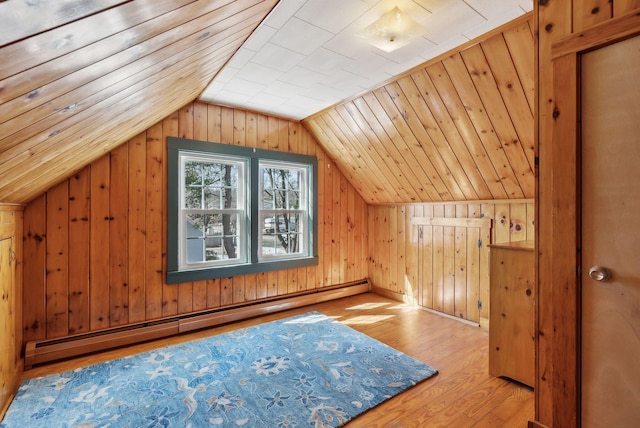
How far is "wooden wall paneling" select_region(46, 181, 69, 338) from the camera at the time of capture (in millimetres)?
2557

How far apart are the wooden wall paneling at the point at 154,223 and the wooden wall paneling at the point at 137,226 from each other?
0.09 ft

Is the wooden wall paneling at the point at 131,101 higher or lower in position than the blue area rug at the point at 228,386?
higher

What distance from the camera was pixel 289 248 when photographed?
404 centimetres

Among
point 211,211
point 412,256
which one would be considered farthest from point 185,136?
point 412,256

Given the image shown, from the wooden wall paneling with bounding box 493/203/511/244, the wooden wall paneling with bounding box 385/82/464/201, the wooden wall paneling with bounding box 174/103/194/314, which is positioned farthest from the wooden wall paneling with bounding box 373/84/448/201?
the wooden wall paneling with bounding box 174/103/194/314

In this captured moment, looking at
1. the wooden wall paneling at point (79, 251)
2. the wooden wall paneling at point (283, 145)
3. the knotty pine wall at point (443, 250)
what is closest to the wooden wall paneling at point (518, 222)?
the knotty pine wall at point (443, 250)

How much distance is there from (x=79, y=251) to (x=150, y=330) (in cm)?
96

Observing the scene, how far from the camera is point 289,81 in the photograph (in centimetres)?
272

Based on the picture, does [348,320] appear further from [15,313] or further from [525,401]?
[15,313]

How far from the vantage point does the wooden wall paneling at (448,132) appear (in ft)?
8.07

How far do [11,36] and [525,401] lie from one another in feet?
9.38

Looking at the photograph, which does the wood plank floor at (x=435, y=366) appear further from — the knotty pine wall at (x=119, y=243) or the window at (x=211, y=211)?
the window at (x=211, y=211)

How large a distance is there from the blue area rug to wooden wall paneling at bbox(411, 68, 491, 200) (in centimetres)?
182

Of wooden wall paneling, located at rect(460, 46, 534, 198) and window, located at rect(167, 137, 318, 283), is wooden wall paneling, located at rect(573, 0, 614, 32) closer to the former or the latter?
wooden wall paneling, located at rect(460, 46, 534, 198)
